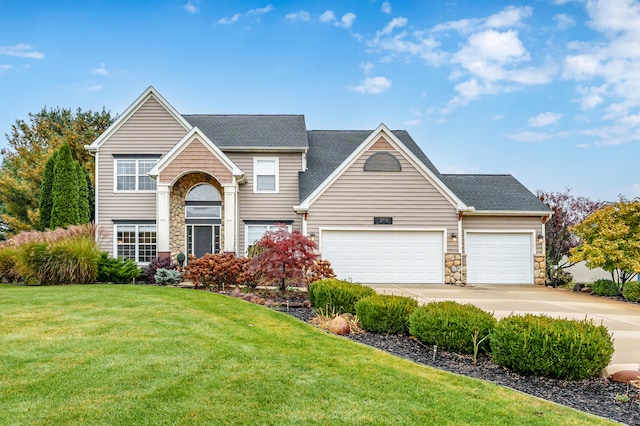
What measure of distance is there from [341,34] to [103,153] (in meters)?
11.5

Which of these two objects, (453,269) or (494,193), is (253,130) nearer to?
(453,269)

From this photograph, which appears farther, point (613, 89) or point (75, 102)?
point (75, 102)

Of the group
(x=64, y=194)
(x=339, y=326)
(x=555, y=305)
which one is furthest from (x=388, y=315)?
(x=64, y=194)

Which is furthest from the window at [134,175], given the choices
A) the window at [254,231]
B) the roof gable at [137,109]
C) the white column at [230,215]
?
the window at [254,231]

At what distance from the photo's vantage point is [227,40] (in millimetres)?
17656

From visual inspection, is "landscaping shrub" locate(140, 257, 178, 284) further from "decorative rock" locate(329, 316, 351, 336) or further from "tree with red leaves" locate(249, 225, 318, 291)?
"decorative rock" locate(329, 316, 351, 336)

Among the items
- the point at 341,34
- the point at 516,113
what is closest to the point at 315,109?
the point at 341,34

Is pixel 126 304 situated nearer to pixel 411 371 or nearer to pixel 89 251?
pixel 89 251

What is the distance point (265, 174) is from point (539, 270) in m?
12.4

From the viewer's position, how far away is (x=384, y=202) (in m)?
17.1

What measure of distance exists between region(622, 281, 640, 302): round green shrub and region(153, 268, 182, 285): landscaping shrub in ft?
48.7

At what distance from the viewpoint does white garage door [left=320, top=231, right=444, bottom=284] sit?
55.8ft

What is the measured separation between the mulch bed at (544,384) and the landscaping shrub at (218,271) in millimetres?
6989

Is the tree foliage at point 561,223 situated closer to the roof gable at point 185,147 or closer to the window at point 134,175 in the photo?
the roof gable at point 185,147
